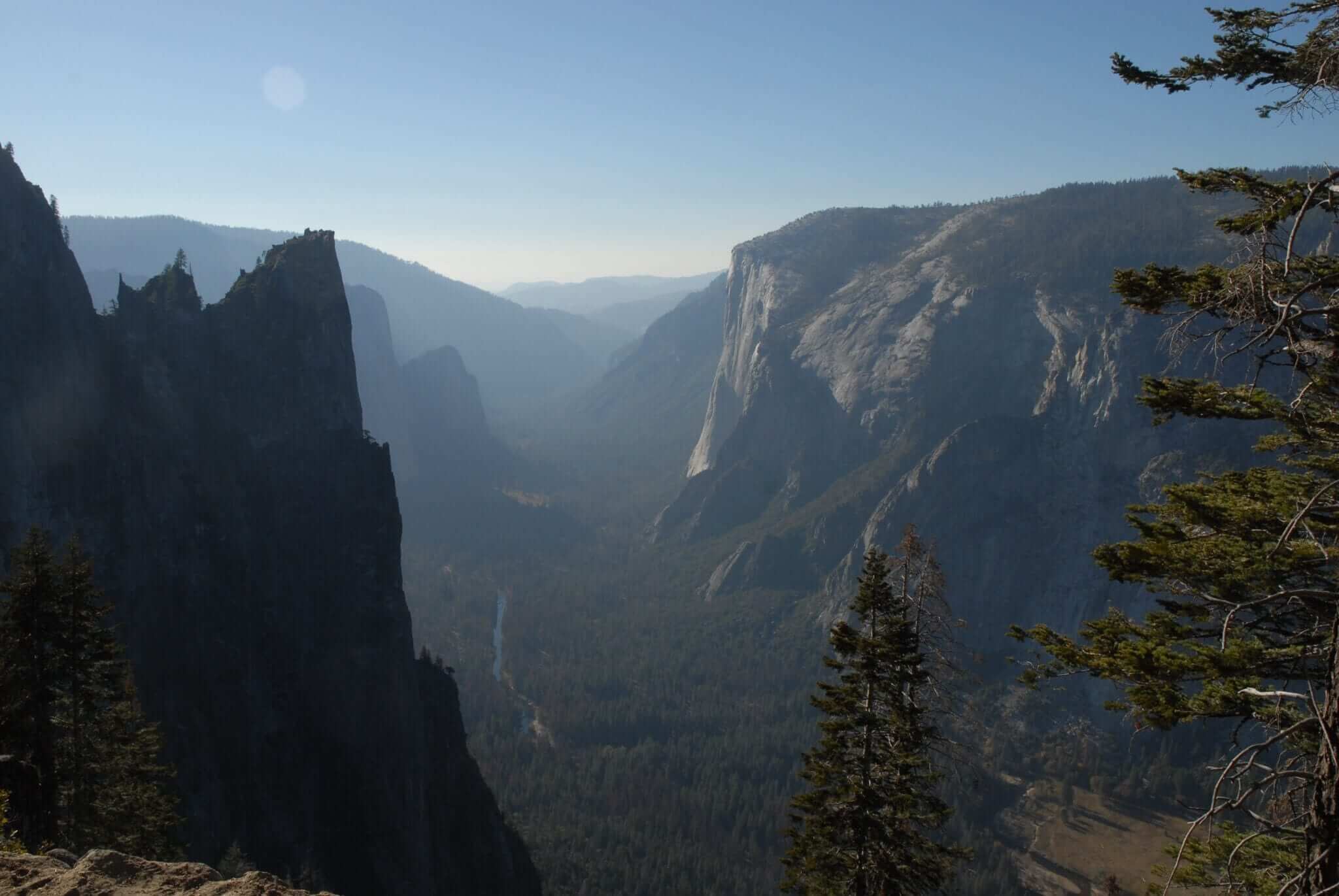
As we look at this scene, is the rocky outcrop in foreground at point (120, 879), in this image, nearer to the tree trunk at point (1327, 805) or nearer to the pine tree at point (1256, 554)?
the pine tree at point (1256, 554)

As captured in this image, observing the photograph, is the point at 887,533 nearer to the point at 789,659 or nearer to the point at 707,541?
the point at 789,659

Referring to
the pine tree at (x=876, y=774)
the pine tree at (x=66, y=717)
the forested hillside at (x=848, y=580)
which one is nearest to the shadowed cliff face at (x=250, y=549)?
the pine tree at (x=66, y=717)

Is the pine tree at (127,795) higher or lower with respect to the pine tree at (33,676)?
lower

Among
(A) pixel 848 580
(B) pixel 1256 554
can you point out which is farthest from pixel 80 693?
(A) pixel 848 580

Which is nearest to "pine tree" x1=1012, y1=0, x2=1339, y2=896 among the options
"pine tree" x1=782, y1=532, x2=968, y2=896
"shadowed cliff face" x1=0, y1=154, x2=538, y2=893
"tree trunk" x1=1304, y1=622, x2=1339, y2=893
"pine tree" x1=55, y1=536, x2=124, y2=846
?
"tree trunk" x1=1304, y1=622, x2=1339, y2=893

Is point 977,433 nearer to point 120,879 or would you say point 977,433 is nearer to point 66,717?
point 66,717

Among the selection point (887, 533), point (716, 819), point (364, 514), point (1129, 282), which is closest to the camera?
point (1129, 282)

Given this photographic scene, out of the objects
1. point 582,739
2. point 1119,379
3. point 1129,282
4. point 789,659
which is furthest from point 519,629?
point 1129,282
